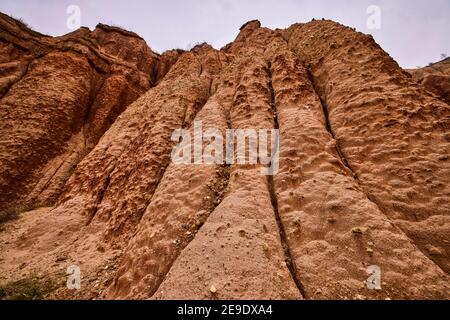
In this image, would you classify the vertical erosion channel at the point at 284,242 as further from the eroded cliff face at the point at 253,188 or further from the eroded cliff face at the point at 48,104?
the eroded cliff face at the point at 48,104

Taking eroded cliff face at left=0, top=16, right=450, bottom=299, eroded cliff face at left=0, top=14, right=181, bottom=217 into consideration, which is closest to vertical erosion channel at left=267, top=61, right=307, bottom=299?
eroded cliff face at left=0, top=16, right=450, bottom=299

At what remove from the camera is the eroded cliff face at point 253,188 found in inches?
133

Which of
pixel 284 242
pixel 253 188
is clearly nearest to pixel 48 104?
pixel 253 188

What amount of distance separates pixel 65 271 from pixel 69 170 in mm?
5437

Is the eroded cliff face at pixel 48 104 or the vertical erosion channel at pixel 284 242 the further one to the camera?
the eroded cliff face at pixel 48 104

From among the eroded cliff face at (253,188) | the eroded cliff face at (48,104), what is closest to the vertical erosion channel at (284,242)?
the eroded cliff face at (253,188)

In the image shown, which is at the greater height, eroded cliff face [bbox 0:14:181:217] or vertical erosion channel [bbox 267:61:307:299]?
eroded cliff face [bbox 0:14:181:217]

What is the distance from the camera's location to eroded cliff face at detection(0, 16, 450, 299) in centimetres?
338

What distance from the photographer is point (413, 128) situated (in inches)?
197

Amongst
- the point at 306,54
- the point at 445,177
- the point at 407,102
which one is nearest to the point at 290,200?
the point at 445,177

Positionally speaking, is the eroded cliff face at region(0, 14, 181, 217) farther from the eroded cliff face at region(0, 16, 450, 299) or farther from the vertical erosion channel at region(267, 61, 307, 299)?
the vertical erosion channel at region(267, 61, 307, 299)

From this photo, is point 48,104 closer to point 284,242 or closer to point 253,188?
point 253,188

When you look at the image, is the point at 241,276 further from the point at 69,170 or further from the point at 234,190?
the point at 69,170

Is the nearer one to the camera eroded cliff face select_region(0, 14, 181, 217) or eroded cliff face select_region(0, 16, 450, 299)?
eroded cliff face select_region(0, 16, 450, 299)
